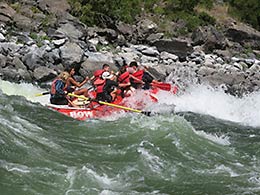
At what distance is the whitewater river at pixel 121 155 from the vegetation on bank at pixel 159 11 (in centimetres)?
1384

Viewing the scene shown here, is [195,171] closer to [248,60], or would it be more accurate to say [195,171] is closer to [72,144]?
[72,144]

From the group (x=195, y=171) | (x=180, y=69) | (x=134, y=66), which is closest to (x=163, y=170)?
(x=195, y=171)

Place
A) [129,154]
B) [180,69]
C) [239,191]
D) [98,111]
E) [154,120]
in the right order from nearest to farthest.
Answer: [239,191], [129,154], [154,120], [98,111], [180,69]

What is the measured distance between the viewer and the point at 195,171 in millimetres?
8078

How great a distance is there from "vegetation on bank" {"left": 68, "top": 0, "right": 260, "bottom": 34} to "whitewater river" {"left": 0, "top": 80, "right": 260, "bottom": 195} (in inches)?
545

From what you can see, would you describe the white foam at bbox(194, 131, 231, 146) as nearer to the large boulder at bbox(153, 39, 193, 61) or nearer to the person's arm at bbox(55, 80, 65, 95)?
the person's arm at bbox(55, 80, 65, 95)

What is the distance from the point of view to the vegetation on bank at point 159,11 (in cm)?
2559

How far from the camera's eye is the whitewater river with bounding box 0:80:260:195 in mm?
7004

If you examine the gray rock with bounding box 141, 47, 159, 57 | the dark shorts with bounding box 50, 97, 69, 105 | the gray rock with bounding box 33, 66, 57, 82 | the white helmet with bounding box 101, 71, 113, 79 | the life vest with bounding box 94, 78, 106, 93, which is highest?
the white helmet with bounding box 101, 71, 113, 79

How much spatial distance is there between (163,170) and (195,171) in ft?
1.83

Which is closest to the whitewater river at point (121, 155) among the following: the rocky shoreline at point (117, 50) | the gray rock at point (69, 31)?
the rocky shoreline at point (117, 50)

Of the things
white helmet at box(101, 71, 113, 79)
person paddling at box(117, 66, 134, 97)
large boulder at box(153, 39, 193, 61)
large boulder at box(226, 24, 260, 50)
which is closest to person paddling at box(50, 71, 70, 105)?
white helmet at box(101, 71, 113, 79)

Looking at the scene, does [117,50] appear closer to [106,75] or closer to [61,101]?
[106,75]

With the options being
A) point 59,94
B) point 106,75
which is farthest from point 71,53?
point 59,94
